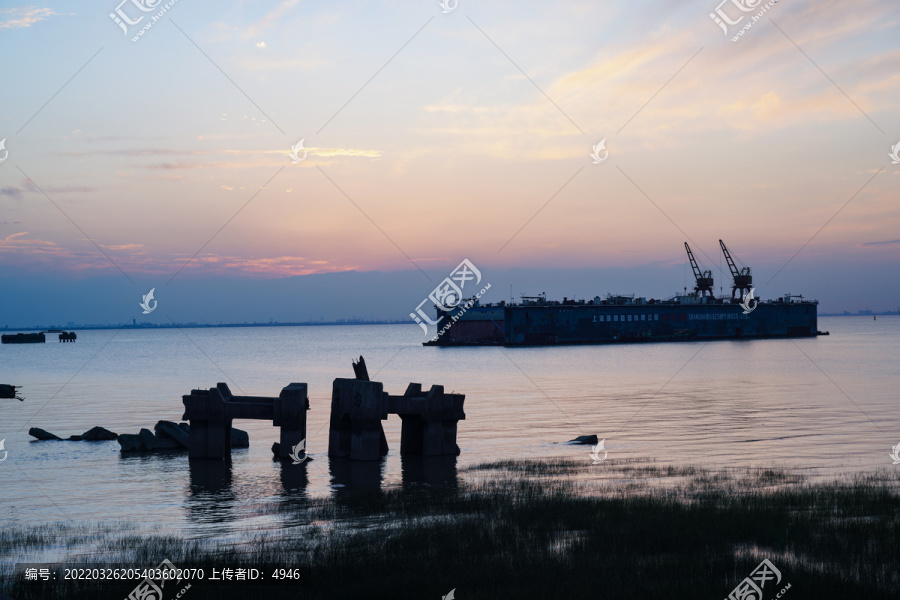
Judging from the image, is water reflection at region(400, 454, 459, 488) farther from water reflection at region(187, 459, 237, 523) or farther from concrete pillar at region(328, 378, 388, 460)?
water reflection at region(187, 459, 237, 523)

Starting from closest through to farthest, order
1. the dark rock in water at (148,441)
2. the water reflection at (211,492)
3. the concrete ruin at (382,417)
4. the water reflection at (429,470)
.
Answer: the water reflection at (211,492) < the water reflection at (429,470) < the concrete ruin at (382,417) < the dark rock in water at (148,441)

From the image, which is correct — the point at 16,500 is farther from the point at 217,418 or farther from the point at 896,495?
the point at 896,495

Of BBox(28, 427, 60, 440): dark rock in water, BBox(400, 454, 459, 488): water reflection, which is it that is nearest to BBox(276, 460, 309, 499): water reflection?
BBox(400, 454, 459, 488): water reflection

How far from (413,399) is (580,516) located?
11.2 meters

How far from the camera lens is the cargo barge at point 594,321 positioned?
174125 mm

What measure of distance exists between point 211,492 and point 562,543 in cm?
1305

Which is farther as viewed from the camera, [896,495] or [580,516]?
[896,495]

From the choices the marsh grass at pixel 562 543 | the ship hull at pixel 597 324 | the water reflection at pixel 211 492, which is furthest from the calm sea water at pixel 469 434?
the ship hull at pixel 597 324

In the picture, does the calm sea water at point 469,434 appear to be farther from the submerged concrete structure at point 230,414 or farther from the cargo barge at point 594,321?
the cargo barge at point 594,321

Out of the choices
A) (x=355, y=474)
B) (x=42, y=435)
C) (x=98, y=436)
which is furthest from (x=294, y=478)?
(x=42, y=435)

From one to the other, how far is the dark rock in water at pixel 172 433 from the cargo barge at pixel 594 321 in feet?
439

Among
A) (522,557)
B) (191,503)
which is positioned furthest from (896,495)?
(191,503)

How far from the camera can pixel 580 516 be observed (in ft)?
65.0

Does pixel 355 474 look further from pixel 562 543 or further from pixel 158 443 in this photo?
pixel 562 543
